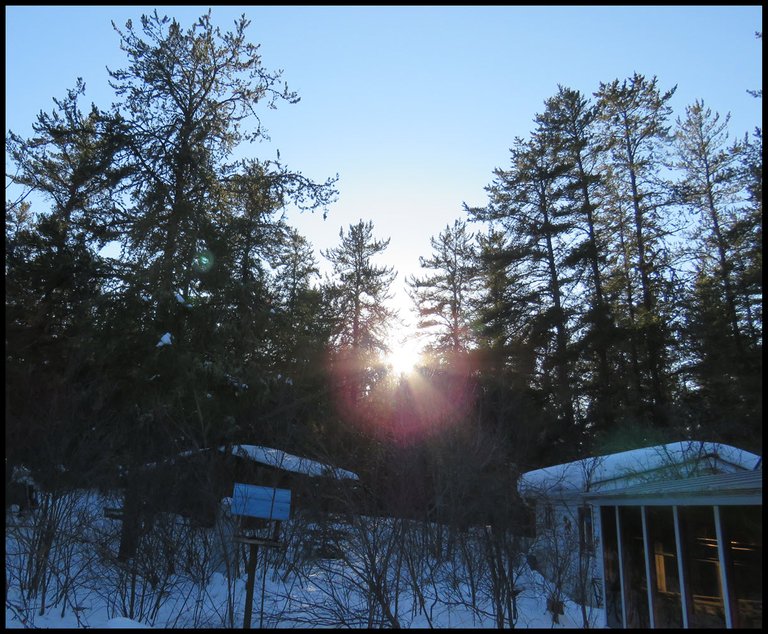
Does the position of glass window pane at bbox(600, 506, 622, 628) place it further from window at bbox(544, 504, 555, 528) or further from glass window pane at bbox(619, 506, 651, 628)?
window at bbox(544, 504, 555, 528)

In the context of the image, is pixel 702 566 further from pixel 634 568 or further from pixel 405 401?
pixel 405 401

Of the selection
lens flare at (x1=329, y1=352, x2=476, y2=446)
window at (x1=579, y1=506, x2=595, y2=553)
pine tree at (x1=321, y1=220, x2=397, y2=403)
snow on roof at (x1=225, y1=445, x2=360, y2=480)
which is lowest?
window at (x1=579, y1=506, x2=595, y2=553)

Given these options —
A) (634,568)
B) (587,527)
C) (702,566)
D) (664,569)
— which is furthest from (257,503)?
(587,527)

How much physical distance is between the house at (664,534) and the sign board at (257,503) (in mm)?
4388

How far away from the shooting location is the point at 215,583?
1162cm

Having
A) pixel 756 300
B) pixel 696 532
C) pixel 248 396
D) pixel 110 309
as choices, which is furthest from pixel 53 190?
pixel 756 300

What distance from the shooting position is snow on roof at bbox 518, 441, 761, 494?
13.1 metres

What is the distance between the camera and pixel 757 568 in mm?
6855

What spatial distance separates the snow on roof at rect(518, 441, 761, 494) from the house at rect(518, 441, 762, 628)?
0.02m

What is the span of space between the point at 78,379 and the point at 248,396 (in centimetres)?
361

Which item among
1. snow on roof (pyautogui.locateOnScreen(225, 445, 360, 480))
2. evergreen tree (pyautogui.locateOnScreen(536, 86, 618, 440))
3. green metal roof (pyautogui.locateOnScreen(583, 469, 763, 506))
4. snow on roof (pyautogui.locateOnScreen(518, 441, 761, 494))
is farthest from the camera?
evergreen tree (pyautogui.locateOnScreen(536, 86, 618, 440))

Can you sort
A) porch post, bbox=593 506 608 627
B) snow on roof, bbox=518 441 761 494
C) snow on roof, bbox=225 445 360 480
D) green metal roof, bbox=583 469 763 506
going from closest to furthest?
green metal roof, bbox=583 469 763 506
porch post, bbox=593 506 608 627
snow on roof, bbox=225 445 360 480
snow on roof, bbox=518 441 761 494

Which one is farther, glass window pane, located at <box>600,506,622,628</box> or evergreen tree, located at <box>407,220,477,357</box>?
evergreen tree, located at <box>407,220,477,357</box>

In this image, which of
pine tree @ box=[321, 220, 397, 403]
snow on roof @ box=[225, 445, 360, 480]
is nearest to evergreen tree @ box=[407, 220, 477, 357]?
pine tree @ box=[321, 220, 397, 403]
